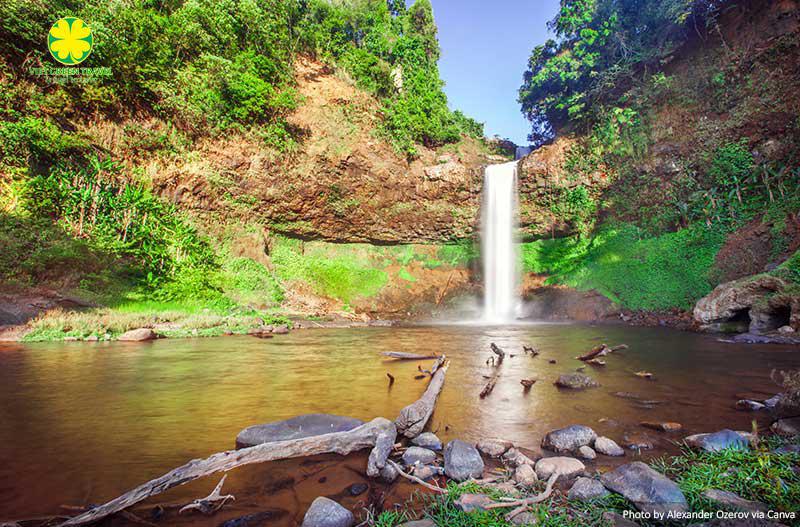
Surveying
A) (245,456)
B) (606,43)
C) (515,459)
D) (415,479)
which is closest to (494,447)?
(515,459)

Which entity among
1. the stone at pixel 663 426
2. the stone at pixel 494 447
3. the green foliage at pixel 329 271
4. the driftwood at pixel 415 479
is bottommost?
the stone at pixel 663 426

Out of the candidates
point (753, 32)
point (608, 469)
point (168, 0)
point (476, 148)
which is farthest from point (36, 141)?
point (753, 32)

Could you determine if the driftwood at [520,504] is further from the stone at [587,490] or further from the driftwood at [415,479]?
the driftwood at [415,479]

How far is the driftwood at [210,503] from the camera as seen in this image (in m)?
2.20

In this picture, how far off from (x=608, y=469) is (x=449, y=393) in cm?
253

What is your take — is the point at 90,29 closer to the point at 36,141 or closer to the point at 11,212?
the point at 36,141

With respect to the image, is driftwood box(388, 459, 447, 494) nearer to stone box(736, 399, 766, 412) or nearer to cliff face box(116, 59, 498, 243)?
stone box(736, 399, 766, 412)

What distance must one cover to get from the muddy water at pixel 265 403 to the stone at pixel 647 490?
100 centimetres

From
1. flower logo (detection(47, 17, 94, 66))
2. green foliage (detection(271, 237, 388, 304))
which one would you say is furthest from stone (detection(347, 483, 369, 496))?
flower logo (detection(47, 17, 94, 66))

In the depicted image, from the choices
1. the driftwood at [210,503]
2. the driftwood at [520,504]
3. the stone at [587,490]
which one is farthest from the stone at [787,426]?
the driftwood at [210,503]

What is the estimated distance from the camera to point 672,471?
269 cm

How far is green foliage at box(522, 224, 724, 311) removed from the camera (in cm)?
1688

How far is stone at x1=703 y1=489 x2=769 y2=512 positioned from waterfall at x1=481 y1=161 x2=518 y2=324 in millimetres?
20314

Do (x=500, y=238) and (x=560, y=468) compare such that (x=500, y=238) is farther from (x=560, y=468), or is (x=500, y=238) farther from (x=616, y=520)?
(x=616, y=520)
